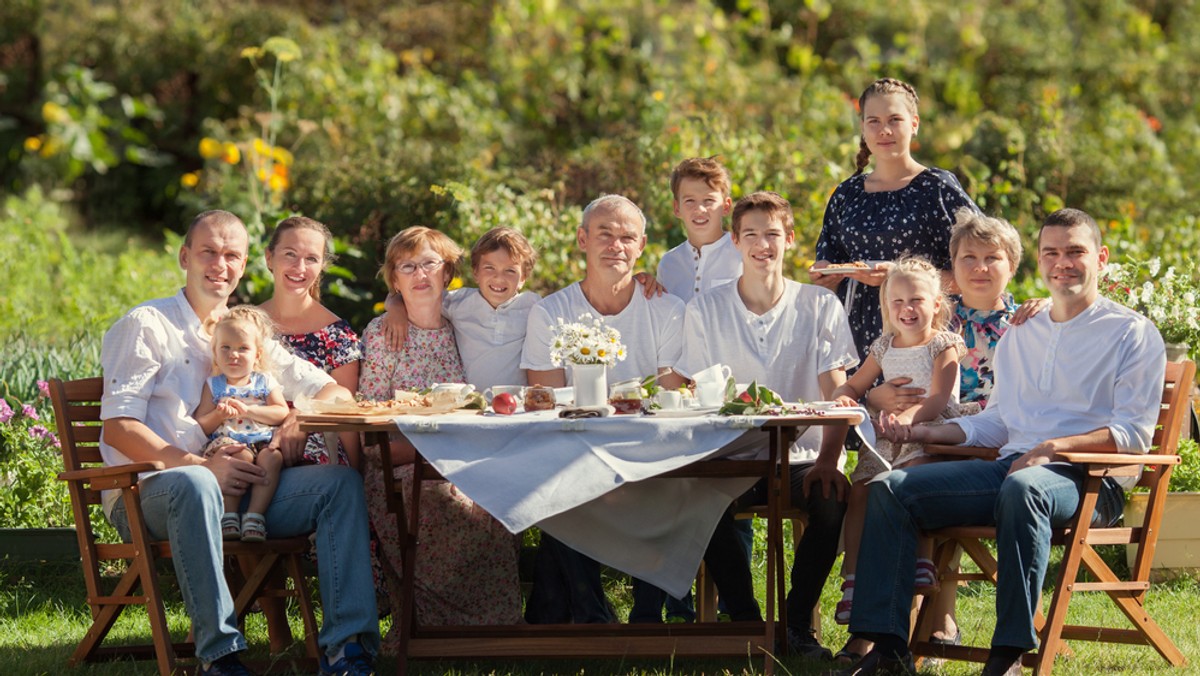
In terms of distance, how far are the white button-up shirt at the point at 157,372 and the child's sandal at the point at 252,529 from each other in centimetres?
36

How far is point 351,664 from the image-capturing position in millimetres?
3992

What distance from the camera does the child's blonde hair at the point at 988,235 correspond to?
4.61m

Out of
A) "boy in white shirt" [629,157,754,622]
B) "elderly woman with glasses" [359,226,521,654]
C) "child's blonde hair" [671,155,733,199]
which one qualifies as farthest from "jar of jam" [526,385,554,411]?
"child's blonde hair" [671,155,733,199]

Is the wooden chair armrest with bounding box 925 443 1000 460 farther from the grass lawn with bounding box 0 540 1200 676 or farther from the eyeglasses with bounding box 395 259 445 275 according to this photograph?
the eyeglasses with bounding box 395 259 445 275

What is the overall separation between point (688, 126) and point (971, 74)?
4417mm

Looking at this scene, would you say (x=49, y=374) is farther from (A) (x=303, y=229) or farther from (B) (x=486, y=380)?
(B) (x=486, y=380)

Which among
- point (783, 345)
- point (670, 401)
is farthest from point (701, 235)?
point (670, 401)

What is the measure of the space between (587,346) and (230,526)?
3.85 ft

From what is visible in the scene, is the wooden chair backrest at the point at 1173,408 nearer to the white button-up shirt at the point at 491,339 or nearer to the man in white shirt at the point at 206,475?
the white button-up shirt at the point at 491,339

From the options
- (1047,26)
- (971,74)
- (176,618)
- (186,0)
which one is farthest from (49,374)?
(1047,26)

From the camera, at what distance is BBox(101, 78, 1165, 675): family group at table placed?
4.01 metres

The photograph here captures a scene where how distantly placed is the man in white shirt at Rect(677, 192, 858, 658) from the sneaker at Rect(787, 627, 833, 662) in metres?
0.26

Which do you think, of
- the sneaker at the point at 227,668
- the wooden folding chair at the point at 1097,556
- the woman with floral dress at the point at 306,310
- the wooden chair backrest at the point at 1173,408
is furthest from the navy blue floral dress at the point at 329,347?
the wooden chair backrest at the point at 1173,408

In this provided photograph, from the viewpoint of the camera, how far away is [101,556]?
4.23 metres
